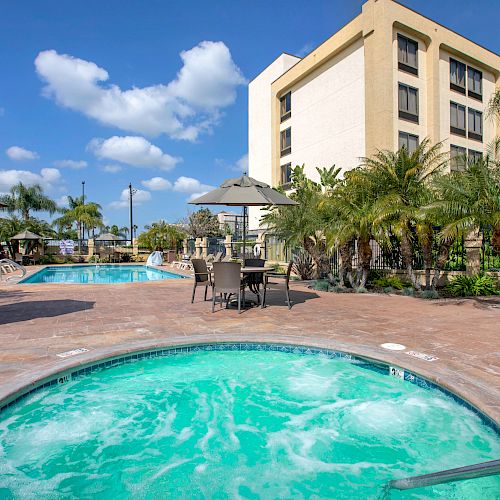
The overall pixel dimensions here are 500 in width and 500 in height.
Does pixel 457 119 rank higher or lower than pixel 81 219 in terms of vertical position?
higher

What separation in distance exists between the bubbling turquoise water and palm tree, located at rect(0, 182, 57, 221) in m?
40.5

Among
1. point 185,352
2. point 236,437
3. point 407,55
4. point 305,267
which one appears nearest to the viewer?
point 236,437

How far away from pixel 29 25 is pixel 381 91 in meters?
16.1

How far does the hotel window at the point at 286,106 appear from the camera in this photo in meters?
27.8

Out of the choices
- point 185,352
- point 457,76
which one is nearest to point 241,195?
point 185,352

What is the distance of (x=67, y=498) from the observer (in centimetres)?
249

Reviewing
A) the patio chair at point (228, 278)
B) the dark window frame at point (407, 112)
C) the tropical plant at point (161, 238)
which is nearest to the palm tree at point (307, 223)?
the patio chair at point (228, 278)

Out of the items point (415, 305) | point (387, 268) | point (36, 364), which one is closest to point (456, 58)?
point (387, 268)

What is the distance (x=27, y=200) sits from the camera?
38.7 meters

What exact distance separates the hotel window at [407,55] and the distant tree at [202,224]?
2783 centimetres

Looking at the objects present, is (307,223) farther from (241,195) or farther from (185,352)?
(185,352)

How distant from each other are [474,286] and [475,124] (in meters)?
18.6

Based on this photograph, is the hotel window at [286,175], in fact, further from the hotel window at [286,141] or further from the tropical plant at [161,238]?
the tropical plant at [161,238]

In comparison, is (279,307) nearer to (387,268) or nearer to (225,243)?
(387,268)
